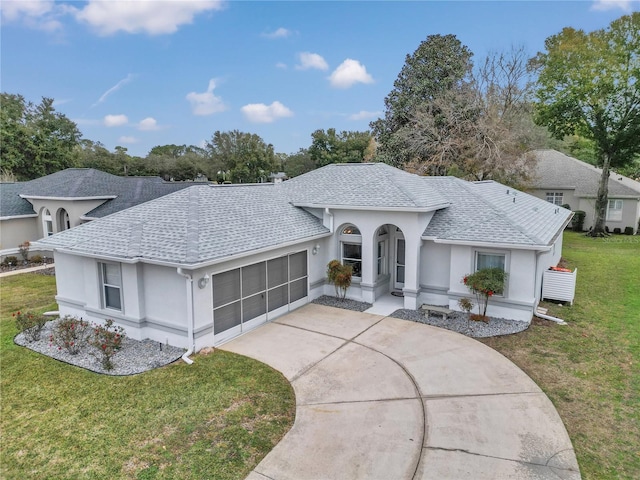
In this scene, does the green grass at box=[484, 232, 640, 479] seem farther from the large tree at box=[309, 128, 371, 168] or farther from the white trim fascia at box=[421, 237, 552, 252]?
the large tree at box=[309, 128, 371, 168]

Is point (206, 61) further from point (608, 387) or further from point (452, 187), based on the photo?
point (608, 387)

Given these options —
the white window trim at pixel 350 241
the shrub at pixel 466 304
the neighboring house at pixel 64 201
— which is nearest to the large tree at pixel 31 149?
the neighboring house at pixel 64 201

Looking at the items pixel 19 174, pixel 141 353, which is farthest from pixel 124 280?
pixel 19 174

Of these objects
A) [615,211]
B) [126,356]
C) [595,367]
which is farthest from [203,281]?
[615,211]

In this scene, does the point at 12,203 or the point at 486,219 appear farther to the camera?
the point at 12,203

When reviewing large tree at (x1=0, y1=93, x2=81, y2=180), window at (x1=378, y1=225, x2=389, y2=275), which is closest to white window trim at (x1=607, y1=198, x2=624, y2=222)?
window at (x1=378, y1=225, x2=389, y2=275)

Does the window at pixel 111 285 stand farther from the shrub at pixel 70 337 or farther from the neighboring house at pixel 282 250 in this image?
the shrub at pixel 70 337

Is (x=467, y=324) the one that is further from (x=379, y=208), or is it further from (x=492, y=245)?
(x=379, y=208)
